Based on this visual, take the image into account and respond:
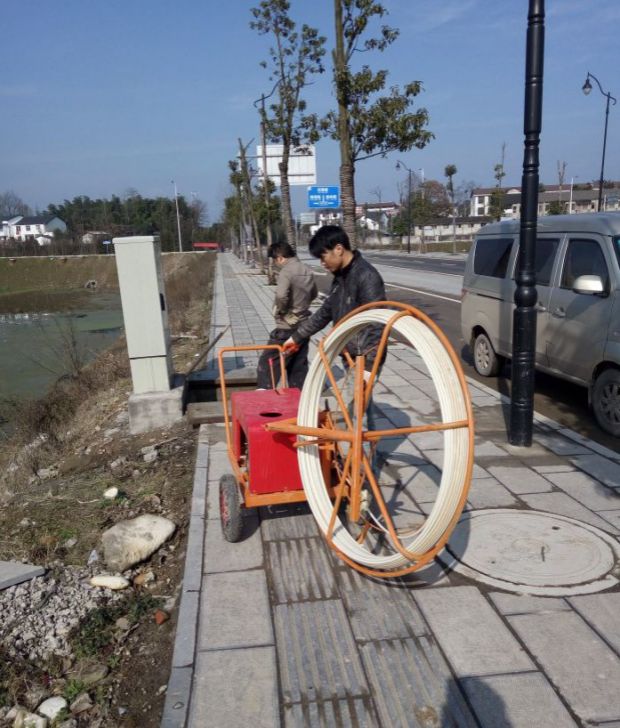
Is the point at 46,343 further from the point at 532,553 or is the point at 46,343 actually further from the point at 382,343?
the point at 532,553

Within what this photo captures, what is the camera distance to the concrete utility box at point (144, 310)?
6.05 metres

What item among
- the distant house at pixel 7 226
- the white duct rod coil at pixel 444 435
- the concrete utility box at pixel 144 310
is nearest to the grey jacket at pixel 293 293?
the concrete utility box at pixel 144 310

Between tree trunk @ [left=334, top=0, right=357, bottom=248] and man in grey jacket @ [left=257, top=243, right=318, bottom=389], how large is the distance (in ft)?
17.5

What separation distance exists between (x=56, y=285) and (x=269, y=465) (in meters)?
70.7

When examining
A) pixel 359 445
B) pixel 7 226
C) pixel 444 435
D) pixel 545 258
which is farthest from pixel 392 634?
pixel 7 226

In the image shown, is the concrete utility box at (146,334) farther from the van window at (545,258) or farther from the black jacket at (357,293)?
the van window at (545,258)

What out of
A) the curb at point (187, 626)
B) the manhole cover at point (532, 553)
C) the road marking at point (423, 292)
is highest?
the curb at point (187, 626)

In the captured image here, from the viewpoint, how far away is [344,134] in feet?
39.1

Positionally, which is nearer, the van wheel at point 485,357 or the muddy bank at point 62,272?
the van wheel at point 485,357

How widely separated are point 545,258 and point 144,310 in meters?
4.33

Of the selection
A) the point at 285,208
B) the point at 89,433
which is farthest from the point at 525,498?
the point at 285,208

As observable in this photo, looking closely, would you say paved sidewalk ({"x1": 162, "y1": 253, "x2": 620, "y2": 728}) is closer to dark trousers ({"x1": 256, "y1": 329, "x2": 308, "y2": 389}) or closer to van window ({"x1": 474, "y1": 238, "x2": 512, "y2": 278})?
dark trousers ({"x1": 256, "y1": 329, "x2": 308, "y2": 389})

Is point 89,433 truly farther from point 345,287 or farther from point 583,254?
point 583,254

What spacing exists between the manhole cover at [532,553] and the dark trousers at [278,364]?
258 cm
